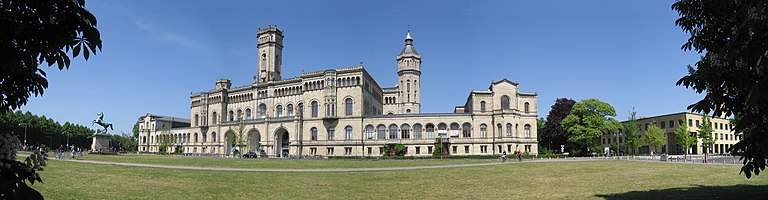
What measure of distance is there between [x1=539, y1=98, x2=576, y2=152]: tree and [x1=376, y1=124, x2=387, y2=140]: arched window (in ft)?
105

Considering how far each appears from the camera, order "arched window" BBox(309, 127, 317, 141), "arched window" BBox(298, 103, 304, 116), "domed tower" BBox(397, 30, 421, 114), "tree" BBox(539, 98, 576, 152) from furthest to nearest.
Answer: "domed tower" BBox(397, 30, 421, 114) < "arched window" BBox(298, 103, 304, 116) < "arched window" BBox(309, 127, 317, 141) < "tree" BBox(539, 98, 576, 152)

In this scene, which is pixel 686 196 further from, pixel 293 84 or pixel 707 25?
pixel 293 84

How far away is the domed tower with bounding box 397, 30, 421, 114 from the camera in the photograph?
10525 centimetres

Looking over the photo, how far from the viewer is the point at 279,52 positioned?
111 meters

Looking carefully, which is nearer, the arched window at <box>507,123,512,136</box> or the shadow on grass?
the shadow on grass

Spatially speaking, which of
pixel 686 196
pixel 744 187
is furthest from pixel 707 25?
pixel 744 187

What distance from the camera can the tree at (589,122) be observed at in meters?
79.9

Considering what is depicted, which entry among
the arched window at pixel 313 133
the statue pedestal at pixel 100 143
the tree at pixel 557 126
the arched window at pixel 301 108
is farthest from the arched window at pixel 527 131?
the statue pedestal at pixel 100 143

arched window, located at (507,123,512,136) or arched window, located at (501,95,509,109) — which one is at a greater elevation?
arched window, located at (501,95,509,109)

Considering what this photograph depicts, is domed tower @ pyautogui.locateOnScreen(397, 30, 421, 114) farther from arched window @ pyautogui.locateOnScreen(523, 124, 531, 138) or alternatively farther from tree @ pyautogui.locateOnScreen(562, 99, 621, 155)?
tree @ pyautogui.locateOnScreen(562, 99, 621, 155)

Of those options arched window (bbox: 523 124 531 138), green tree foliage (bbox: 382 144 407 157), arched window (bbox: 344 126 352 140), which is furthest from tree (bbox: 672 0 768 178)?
arched window (bbox: 344 126 352 140)

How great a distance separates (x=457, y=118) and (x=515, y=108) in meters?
10.4

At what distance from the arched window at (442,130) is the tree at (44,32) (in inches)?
3122

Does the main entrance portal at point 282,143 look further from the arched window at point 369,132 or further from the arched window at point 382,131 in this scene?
the arched window at point 382,131
